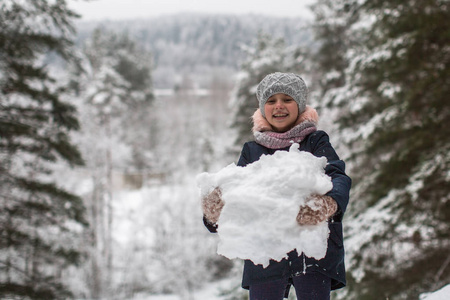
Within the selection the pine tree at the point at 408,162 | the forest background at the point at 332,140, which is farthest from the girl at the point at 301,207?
the pine tree at the point at 408,162

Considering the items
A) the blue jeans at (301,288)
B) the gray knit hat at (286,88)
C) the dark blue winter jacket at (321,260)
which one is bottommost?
the blue jeans at (301,288)

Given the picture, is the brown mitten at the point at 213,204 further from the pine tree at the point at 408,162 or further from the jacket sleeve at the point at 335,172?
the pine tree at the point at 408,162

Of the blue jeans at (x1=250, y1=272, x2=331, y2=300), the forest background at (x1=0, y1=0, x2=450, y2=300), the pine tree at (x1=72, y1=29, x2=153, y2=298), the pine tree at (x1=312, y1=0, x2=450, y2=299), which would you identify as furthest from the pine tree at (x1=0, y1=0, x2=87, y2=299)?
the pine tree at (x1=72, y1=29, x2=153, y2=298)

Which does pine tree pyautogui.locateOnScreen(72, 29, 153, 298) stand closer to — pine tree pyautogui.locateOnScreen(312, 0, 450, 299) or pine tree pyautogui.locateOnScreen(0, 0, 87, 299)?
pine tree pyautogui.locateOnScreen(0, 0, 87, 299)

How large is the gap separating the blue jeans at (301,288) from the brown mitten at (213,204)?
56 cm

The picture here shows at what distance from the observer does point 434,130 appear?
564 cm

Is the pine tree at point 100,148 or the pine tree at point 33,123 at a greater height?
the pine tree at point 100,148

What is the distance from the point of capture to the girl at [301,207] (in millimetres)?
1873

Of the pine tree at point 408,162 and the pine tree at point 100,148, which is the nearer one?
the pine tree at point 408,162

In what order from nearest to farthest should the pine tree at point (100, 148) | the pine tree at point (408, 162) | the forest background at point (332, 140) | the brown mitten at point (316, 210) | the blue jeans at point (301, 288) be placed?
the brown mitten at point (316, 210) < the blue jeans at point (301, 288) < the pine tree at point (408, 162) < the forest background at point (332, 140) < the pine tree at point (100, 148)

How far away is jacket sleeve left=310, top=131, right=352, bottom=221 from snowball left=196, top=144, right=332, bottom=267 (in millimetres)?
72

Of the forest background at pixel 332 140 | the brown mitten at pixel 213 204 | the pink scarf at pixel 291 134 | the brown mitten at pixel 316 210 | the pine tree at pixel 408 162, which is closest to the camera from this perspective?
the brown mitten at pixel 316 210

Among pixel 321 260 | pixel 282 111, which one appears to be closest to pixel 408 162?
pixel 282 111

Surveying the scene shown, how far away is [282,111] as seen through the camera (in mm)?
2371
